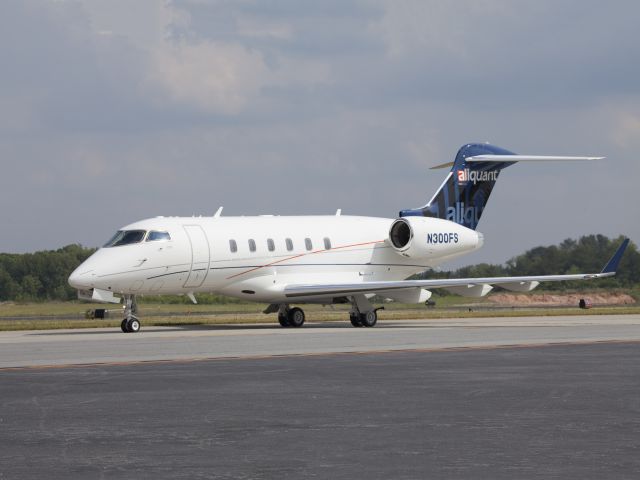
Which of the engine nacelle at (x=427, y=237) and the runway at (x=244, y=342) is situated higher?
the engine nacelle at (x=427, y=237)

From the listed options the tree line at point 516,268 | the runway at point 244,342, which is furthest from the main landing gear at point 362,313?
the tree line at point 516,268

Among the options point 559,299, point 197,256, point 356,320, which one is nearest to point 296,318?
point 356,320

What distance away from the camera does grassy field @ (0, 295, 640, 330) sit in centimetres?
4241

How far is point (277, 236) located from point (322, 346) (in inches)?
505

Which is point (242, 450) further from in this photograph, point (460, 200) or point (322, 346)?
point (460, 200)

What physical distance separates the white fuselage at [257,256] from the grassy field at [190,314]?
4.41 m

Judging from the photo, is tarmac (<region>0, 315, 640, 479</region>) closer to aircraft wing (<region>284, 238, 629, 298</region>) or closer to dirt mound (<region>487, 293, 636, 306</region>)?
aircraft wing (<region>284, 238, 629, 298</region>)

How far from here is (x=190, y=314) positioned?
51688 mm

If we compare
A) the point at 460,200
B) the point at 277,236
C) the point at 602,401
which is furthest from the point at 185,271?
the point at 602,401

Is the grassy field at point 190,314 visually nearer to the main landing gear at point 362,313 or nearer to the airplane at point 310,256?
the airplane at point 310,256

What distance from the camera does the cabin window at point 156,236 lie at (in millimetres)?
35312

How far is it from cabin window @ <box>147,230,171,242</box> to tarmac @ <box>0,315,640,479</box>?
34.5 feet

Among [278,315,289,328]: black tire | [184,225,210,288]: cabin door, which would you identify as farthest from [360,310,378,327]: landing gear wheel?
Result: [184,225,210,288]: cabin door

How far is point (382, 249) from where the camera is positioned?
136ft
